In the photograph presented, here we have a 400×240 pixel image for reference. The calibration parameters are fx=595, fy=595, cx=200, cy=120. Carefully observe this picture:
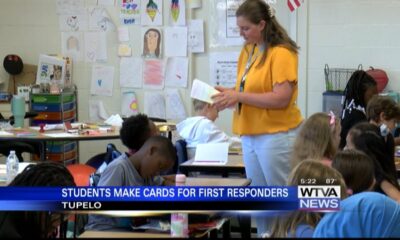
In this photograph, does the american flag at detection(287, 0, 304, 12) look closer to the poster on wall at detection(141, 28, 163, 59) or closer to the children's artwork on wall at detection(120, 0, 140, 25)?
the poster on wall at detection(141, 28, 163, 59)

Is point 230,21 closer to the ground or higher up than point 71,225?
higher up

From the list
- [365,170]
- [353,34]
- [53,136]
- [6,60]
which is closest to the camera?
[365,170]

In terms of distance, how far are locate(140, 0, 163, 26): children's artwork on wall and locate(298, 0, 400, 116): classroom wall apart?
1602 millimetres

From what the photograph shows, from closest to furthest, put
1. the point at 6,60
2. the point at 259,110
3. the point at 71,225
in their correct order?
the point at 71,225 < the point at 259,110 < the point at 6,60

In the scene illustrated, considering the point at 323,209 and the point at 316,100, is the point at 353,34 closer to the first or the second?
the point at 316,100

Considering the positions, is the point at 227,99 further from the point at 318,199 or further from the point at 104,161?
the point at 318,199

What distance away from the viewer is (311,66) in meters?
6.26

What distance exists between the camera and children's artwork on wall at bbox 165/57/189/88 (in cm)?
675

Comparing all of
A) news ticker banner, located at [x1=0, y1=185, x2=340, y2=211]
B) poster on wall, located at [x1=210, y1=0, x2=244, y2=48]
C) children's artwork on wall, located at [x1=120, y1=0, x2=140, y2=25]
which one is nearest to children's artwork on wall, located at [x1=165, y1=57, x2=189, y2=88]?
poster on wall, located at [x1=210, y1=0, x2=244, y2=48]

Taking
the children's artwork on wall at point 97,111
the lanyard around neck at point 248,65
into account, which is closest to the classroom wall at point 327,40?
the children's artwork on wall at point 97,111

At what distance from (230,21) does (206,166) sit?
2.65 meters

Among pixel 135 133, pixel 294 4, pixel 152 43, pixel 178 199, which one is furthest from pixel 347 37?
pixel 178 199

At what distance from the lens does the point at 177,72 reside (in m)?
6.79

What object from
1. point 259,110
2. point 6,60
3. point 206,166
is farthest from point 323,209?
point 6,60
